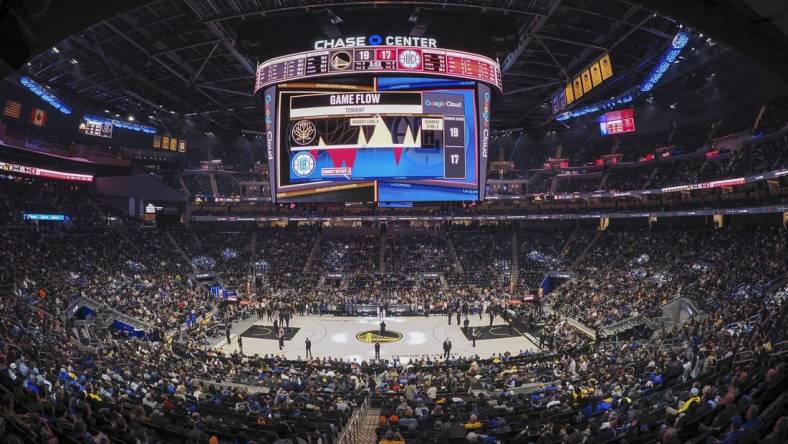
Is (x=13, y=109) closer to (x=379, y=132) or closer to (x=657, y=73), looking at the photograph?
(x=379, y=132)

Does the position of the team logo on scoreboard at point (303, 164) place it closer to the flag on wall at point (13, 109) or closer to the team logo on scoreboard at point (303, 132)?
→ the team logo on scoreboard at point (303, 132)

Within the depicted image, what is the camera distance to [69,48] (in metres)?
24.9

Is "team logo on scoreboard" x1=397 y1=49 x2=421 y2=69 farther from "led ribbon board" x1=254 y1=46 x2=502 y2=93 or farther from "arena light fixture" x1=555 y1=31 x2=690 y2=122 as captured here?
"arena light fixture" x1=555 y1=31 x2=690 y2=122

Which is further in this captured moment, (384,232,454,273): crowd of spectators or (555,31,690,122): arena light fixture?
(384,232,454,273): crowd of spectators

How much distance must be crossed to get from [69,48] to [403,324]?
27587mm

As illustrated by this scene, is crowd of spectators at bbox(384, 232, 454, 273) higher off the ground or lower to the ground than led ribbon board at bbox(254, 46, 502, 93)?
lower

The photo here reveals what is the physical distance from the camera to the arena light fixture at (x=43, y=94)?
95.7 feet

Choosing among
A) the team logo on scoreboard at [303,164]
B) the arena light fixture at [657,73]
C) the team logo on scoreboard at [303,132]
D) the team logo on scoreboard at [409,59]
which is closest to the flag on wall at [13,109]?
the team logo on scoreboard at [303,132]

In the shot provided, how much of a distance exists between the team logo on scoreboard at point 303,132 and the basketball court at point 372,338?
39.2 feet

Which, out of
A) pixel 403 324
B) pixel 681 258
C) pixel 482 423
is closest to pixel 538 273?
pixel 681 258

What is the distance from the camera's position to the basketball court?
83.4ft

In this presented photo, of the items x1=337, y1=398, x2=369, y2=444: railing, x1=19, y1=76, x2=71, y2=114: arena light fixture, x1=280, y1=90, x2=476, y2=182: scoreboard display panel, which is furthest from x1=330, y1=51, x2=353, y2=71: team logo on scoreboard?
x1=19, y1=76, x2=71, y2=114: arena light fixture

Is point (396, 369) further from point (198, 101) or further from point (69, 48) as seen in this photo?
point (198, 101)

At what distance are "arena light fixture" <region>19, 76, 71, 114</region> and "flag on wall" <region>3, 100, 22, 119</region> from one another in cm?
152
